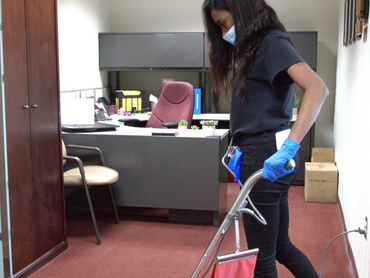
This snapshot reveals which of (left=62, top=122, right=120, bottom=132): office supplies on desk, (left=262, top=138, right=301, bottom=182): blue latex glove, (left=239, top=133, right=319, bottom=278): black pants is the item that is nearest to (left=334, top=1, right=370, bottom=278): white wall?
(left=239, top=133, right=319, bottom=278): black pants

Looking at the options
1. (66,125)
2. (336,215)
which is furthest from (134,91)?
(336,215)

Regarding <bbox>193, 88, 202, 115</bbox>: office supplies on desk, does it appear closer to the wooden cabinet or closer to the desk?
the desk

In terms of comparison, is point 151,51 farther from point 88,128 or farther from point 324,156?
point 324,156

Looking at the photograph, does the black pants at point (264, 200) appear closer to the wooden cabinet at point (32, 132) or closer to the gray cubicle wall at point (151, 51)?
the wooden cabinet at point (32, 132)

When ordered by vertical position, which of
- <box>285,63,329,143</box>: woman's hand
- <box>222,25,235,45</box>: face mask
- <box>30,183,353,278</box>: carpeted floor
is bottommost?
<box>30,183,353,278</box>: carpeted floor

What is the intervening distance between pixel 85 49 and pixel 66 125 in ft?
4.76

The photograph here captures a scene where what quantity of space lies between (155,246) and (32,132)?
3.71ft

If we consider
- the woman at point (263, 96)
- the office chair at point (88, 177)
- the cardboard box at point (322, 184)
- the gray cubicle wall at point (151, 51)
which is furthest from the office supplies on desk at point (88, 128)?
the woman at point (263, 96)

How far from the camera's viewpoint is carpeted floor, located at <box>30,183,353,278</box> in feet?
8.41

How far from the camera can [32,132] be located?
248 cm

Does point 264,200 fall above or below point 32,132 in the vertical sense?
below

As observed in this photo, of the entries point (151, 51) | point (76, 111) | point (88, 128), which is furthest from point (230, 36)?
point (151, 51)

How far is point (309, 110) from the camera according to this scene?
53.7 inches

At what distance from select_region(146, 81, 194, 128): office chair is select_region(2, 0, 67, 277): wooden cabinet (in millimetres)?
1663
